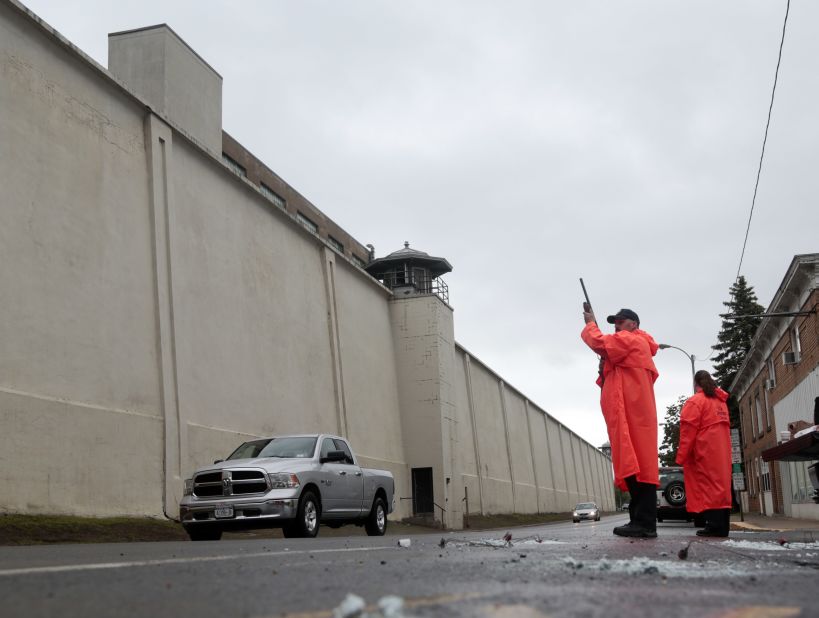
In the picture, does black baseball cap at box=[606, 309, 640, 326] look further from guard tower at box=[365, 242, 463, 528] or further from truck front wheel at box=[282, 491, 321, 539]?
guard tower at box=[365, 242, 463, 528]

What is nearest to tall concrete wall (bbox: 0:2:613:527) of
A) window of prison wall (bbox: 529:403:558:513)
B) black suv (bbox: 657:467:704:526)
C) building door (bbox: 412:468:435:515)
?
building door (bbox: 412:468:435:515)

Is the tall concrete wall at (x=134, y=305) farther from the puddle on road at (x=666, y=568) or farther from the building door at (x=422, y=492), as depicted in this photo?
the puddle on road at (x=666, y=568)

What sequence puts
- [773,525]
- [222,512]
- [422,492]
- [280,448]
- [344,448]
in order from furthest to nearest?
[422,492]
[773,525]
[344,448]
[280,448]
[222,512]

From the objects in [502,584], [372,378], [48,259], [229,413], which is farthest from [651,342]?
[372,378]

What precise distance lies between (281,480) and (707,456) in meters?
6.89

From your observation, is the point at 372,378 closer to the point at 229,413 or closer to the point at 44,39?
the point at 229,413

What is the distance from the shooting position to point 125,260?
1811cm

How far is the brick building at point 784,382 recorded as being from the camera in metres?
27.0

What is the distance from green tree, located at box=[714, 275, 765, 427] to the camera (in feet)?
216

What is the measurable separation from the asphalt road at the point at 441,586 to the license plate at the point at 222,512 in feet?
27.1

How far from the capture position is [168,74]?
982 inches

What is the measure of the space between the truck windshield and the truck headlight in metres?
0.98

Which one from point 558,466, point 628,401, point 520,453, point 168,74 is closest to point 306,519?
point 628,401

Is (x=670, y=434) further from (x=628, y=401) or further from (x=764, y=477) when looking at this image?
(x=628, y=401)
